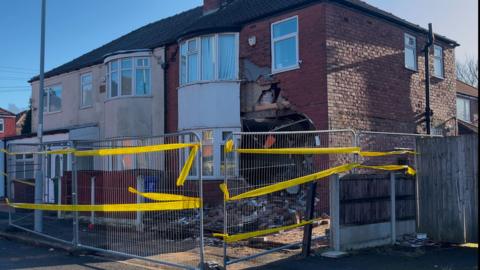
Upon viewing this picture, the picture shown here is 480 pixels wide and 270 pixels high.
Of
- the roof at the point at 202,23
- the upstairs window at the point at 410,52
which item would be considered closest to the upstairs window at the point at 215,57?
the roof at the point at 202,23

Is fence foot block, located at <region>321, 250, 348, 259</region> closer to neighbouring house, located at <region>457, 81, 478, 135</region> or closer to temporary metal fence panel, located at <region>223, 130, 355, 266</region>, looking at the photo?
temporary metal fence panel, located at <region>223, 130, 355, 266</region>

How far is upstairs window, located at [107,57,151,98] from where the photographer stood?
1916cm

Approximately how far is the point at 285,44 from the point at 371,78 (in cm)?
283

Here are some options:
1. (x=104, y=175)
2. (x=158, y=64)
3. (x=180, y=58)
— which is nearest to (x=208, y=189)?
(x=104, y=175)

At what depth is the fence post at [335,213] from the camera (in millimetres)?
8625

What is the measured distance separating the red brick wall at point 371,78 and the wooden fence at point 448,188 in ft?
12.9

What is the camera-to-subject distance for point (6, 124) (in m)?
48.5

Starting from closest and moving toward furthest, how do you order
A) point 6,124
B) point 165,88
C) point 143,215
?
1. point 143,215
2. point 165,88
3. point 6,124

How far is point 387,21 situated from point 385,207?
8404 millimetres

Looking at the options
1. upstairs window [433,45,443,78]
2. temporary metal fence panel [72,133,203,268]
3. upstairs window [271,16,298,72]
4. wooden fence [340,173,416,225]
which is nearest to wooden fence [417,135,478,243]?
wooden fence [340,173,416,225]

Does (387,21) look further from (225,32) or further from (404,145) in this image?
(225,32)

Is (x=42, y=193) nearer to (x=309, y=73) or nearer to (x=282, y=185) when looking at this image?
(x=282, y=185)

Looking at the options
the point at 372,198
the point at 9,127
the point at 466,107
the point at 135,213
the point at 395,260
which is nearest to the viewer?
the point at 395,260

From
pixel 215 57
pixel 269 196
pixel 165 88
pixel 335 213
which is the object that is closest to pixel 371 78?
pixel 215 57
